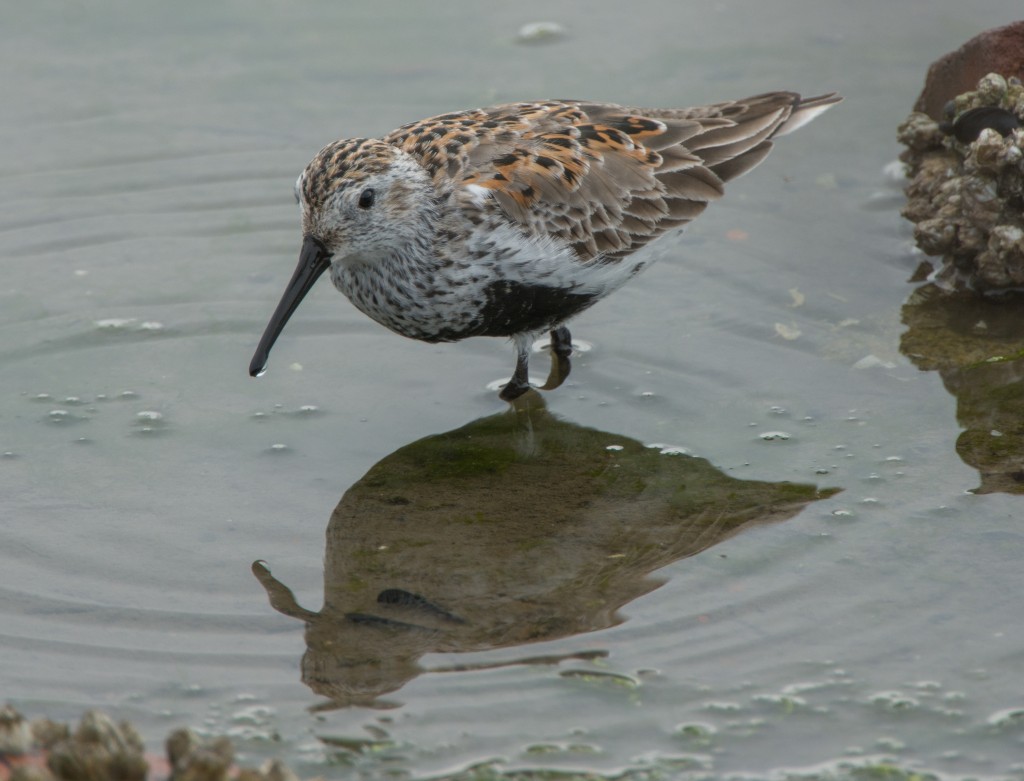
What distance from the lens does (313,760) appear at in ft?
17.0

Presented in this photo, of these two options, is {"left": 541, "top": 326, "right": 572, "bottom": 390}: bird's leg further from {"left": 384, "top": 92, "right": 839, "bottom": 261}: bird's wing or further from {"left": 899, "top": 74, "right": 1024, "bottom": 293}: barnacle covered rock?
{"left": 899, "top": 74, "right": 1024, "bottom": 293}: barnacle covered rock

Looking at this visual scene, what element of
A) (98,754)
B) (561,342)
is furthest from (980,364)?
(98,754)

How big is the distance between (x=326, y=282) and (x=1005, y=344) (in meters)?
4.39

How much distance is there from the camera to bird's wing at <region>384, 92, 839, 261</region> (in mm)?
7625

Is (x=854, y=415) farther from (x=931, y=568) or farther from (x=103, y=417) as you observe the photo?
(x=103, y=417)

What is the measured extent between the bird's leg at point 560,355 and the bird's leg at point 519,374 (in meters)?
0.26

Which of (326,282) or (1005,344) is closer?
(1005,344)

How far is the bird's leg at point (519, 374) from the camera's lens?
7.94 meters

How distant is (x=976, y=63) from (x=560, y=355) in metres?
3.51

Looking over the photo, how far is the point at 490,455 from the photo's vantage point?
7559mm

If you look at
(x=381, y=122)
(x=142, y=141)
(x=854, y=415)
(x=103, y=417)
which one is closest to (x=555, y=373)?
(x=854, y=415)

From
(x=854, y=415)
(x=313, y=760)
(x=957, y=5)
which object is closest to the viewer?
(x=313, y=760)

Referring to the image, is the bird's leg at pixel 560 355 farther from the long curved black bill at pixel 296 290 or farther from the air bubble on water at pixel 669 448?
the long curved black bill at pixel 296 290

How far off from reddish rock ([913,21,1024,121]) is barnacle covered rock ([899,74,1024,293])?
0.75 feet
